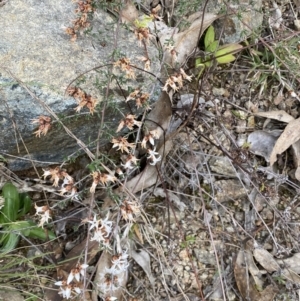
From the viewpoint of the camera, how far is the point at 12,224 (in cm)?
218

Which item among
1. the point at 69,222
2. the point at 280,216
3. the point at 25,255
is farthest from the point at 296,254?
the point at 25,255

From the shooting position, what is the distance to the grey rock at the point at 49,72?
6.48 feet

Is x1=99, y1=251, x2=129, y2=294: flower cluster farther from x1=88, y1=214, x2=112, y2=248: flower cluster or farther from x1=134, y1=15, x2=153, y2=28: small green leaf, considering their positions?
x1=134, y1=15, x2=153, y2=28: small green leaf

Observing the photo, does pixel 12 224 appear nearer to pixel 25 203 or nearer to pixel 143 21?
pixel 25 203

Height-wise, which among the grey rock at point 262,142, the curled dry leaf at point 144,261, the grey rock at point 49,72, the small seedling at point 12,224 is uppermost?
the grey rock at point 49,72

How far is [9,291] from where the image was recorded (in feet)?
7.20

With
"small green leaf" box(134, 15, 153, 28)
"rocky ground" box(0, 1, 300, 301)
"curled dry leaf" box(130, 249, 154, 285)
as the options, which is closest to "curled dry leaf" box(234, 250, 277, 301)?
"rocky ground" box(0, 1, 300, 301)

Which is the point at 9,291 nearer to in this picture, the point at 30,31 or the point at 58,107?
the point at 58,107

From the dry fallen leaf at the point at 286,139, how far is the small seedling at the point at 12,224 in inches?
45.5

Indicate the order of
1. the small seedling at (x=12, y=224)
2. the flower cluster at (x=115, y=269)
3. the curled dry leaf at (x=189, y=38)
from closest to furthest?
the flower cluster at (x=115, y=269), the small seedling at (x=12, y=224), the curled dry leaf at (x=189, y=38)

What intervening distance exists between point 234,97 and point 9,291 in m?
1.47

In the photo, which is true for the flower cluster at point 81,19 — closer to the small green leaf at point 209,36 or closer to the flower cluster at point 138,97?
the flower cluster at point 138,97

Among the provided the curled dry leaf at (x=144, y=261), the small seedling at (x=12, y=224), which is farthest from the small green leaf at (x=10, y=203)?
the curled dry leaf at (x=144, y=261)

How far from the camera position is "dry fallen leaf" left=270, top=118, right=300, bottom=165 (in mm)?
2459
